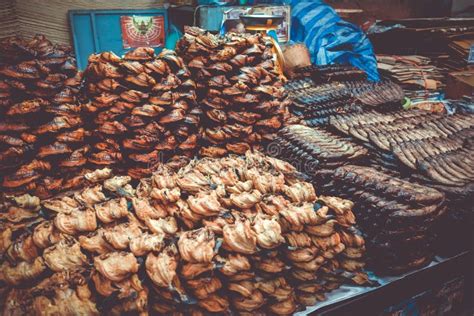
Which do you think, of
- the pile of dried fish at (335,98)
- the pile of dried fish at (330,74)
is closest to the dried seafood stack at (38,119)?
the pile of dried fish at (335,98)

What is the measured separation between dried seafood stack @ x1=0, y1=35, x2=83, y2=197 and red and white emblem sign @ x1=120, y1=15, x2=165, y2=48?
4.01 meters

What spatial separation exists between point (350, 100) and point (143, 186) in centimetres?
268

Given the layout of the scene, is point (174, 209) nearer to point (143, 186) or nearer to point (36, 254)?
point (143, 186)

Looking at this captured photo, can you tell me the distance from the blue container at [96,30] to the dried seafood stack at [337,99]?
3.63 m

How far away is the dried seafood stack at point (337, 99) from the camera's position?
3.66 m

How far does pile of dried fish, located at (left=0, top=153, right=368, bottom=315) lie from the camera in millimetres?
1539

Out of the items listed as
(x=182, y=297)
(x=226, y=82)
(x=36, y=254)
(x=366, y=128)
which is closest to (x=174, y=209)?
(x=182, y=297)

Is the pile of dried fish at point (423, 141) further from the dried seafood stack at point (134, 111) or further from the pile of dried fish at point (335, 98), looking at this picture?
the dried seafood stack at point (134, 111)

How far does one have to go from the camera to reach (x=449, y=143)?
3035 mm

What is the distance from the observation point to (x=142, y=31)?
21.0 feet

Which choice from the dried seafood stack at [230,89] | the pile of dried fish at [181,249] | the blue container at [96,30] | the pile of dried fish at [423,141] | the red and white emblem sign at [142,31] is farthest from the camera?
the red and white emblem sign at [142,31]

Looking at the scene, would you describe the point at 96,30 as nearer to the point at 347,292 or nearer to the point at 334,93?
the point at 334,93

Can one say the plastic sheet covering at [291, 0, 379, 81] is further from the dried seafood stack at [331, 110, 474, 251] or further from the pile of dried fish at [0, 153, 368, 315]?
the pile of dried fish at [0, 153, 368, 315]

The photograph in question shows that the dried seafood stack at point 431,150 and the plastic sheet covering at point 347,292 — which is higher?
the dried seafood stack at point 431,150
